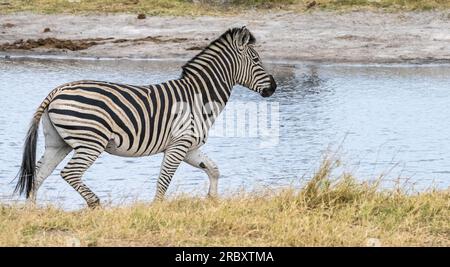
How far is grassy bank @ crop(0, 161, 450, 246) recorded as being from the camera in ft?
21.9

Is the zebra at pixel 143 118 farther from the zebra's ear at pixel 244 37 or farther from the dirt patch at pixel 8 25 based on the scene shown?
the dirt patch at pixel 8 25

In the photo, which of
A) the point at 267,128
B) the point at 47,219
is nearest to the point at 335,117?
the point at 267,128

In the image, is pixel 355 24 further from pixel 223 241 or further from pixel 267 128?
pixel 223 241

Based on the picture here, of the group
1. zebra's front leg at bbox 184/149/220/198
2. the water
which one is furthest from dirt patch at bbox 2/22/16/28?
zebra's front leg at bbox 184/149/220/198

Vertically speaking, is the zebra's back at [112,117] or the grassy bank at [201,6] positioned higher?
the zebra's back at [112,117]

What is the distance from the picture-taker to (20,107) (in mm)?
16891

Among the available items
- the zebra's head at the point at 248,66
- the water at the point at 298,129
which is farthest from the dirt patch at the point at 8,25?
the zebra's head at the point at 248,66

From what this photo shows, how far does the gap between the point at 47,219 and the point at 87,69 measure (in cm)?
1454

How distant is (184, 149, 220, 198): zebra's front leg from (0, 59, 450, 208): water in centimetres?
30

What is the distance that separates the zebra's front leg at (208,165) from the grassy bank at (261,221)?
1.06m

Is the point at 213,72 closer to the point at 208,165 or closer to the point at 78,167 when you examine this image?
the point at 208,165

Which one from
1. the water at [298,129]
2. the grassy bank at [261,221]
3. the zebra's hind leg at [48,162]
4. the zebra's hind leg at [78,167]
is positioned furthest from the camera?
the water at [298,129]

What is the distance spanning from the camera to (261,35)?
76.4 feet

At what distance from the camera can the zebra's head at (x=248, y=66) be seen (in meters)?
9.85
